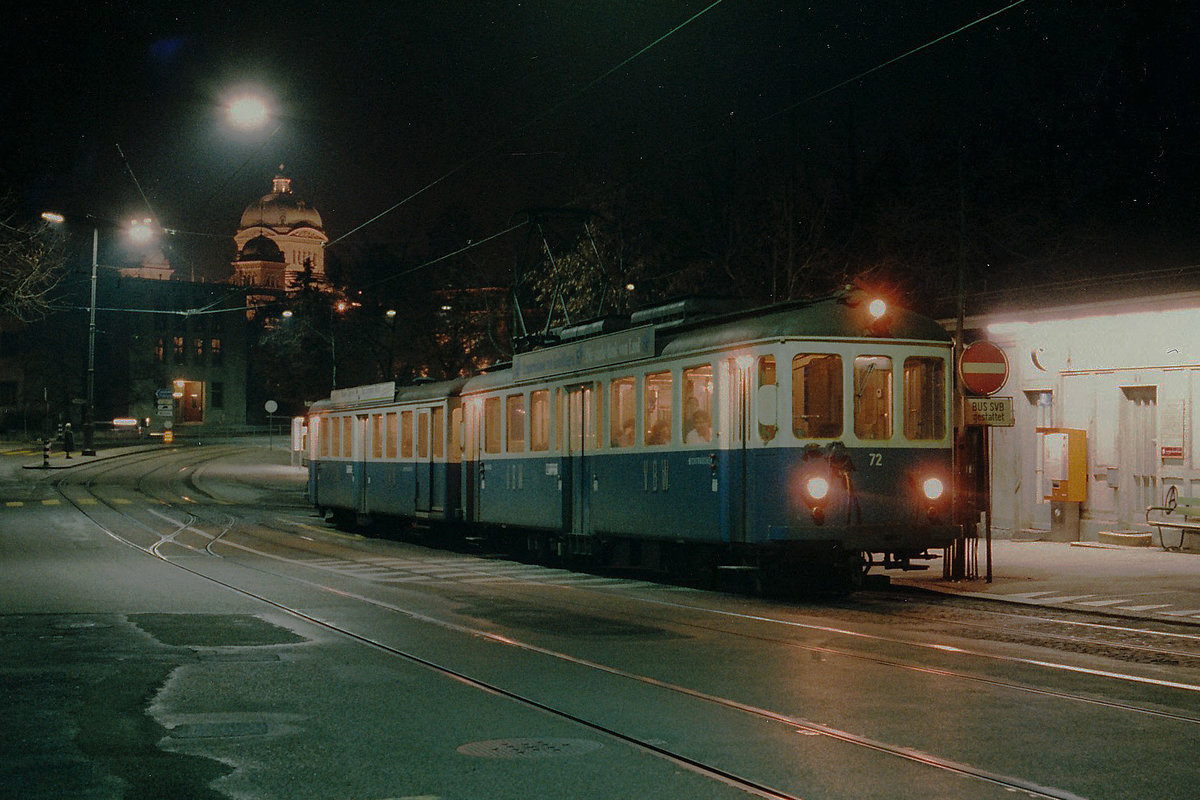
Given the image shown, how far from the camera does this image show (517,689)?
363 inches

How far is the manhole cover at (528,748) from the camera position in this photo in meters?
7.15

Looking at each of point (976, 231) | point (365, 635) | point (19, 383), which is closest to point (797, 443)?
point (365, 635)

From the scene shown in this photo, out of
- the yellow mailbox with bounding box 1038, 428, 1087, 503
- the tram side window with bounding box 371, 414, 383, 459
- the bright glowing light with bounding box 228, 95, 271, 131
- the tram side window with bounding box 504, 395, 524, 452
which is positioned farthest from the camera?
the tram side window with bounding box 371, 414, 383, 459

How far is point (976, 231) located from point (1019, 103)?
13.4ft

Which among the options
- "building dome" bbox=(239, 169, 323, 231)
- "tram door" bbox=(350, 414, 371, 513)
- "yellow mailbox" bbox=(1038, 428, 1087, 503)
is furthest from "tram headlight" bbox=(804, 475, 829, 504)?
"building dome" bbox=(239, 169, 323, 231)

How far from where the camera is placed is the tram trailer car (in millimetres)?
15266

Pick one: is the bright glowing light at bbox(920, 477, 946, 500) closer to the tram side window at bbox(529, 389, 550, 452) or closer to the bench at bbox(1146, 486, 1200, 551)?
the bench at bbox(1146, 486, 1200, 551)

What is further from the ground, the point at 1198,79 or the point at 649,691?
the point at 1198,79

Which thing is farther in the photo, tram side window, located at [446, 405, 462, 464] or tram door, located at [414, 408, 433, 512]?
tram door, located at [414, 408, 433, 512]

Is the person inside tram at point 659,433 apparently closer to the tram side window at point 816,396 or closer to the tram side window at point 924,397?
the tram side window at point 816,396

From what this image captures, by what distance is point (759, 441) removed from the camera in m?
15.3

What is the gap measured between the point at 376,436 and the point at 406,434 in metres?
2.19

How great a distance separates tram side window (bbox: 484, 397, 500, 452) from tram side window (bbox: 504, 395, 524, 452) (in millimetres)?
422

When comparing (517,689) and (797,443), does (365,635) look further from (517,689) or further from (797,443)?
(797,443)
